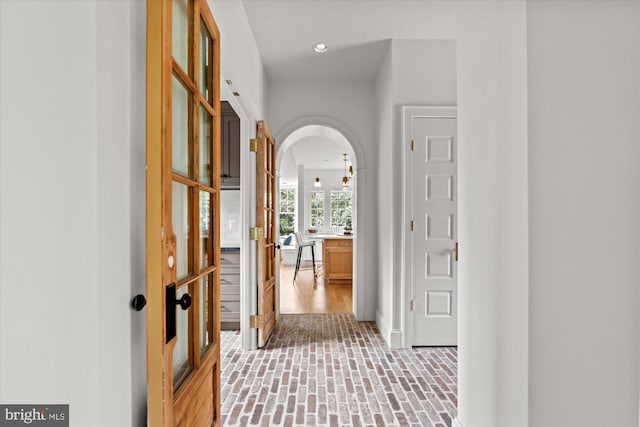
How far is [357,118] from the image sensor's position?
158 inches

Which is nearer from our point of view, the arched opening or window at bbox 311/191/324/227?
the arched opening

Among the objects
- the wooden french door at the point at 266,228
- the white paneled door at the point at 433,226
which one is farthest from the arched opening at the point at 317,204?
the white paneled door at the point at 433,226

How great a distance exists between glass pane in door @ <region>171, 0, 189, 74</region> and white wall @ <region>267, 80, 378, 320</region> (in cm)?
268

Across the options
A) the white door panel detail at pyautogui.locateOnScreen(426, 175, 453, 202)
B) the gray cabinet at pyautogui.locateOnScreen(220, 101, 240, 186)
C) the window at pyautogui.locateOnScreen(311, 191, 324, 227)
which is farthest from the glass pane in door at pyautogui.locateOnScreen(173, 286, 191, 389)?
the window at pyautogui.locateOnScreen(311, 191, 324, 227)

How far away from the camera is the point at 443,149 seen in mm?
3199

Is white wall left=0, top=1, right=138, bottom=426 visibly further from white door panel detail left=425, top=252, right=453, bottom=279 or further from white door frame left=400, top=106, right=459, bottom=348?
white door panel detail left=425, top=252, right=453, bottom=279

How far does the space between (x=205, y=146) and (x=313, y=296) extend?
407 cm

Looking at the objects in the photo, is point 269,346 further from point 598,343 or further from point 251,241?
Answer: point 598,343

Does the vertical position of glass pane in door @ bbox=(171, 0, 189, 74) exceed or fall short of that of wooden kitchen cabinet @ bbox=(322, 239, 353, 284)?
it exceeds it

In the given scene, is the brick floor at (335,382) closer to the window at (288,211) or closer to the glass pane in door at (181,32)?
the glass pane in door at (181,32)

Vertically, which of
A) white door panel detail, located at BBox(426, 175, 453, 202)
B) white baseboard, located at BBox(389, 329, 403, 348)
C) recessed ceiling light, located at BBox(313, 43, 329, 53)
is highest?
recessed ceiling light, located at BBox(313, 43, 329, 53)

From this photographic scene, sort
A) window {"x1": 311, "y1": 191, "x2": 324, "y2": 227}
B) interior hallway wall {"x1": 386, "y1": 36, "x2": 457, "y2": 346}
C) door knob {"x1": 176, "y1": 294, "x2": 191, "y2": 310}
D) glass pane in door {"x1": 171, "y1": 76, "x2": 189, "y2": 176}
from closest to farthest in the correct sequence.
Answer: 1. door knob {"x1": 176, "y1": 294, "x2": 191, "y2": 310}
2. glass pane in door {"x1": 171, "y1": 76, "x2": 189, "y2": 176}
3. interior hallway wall {"x1": 386, "y1": 36, "x2": 457, "y2": 346}
4. window {"x1": 311, "y1": 191, "x2": 324, "y2": 227}

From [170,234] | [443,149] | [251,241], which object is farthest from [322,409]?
[443,149]

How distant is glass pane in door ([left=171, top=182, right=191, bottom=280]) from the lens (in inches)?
47.9
